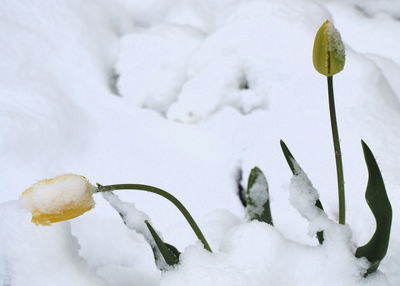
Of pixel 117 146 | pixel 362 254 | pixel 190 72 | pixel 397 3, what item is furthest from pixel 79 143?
pixel 397 3

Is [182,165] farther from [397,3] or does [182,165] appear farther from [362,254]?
[397,3]

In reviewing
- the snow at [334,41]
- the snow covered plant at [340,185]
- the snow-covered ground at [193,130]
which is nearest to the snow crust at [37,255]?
the snow-covered ground at [193,130]

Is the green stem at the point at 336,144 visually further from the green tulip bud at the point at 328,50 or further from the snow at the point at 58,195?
the snow at the point at 58,195

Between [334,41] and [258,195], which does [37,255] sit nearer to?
[258,195]

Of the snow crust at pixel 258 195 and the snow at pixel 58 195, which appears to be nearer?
the snow at pixel 58 195

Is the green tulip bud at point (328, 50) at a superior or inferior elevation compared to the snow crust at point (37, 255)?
superior

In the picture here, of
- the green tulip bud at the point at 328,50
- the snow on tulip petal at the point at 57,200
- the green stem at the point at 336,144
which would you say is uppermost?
the green tulip bud at the point at 328,50

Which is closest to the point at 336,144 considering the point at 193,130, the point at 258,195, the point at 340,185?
the point at 340,185
